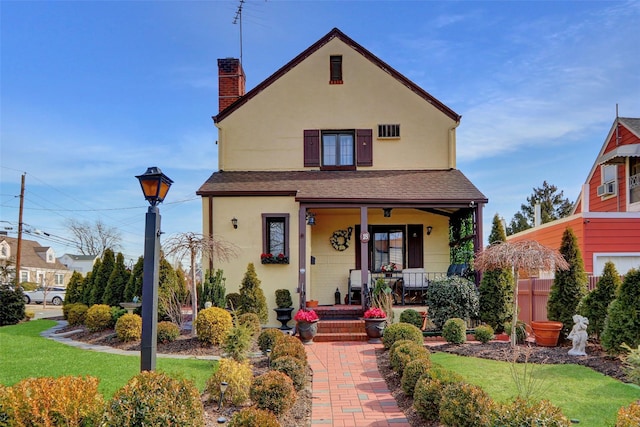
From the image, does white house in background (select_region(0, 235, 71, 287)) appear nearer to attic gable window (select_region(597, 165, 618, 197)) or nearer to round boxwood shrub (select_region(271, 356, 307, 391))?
round boxwood shrub (select_region(271, 356, 307, 391))

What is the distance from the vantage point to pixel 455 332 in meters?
9.14

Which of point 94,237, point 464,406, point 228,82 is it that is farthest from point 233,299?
point 94,237

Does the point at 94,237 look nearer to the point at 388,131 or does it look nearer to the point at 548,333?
the point at 388,131

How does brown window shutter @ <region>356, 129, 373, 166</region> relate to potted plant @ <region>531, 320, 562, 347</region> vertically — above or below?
above

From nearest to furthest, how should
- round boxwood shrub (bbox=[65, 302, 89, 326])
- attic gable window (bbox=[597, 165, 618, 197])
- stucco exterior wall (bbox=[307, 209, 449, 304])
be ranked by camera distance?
round boxwood shrub (bbox=[65, 302, 89, 326]) < stucco exterior wall (bbox=[307, 209, 449, 304]) < attic gable window (bbox=[597, 165, 618, 197])

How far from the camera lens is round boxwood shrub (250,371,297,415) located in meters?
4.95

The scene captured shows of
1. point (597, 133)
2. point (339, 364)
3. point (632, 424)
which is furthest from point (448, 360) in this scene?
point (597, 133)

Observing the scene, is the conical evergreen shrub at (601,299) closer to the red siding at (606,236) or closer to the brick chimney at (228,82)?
the red siding at (606,236)

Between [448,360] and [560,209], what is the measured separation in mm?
23046

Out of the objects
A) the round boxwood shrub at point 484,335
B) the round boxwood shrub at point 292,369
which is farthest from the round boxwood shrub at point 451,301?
the round boxwood shrub at point 292,369

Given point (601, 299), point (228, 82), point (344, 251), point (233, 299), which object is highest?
point (228, 82)

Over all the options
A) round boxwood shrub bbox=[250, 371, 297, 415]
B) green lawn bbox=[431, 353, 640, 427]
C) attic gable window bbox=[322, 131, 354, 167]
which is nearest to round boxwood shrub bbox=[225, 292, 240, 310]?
attic gable window bbox=[322, 131, 354, 167]

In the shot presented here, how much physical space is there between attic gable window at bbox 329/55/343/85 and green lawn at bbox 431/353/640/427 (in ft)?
30.9

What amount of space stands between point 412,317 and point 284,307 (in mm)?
3308
